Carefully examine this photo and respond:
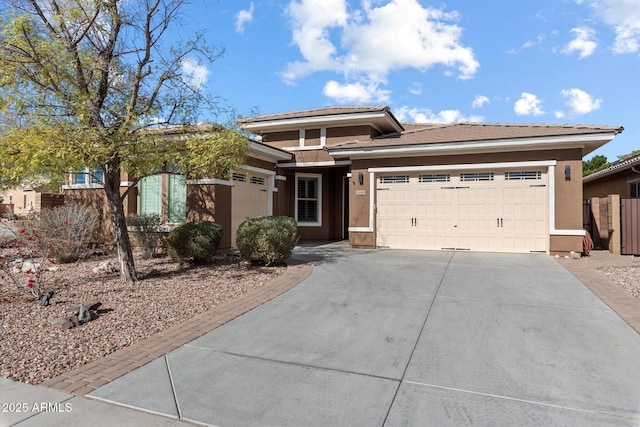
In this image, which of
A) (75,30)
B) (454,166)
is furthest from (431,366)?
(454,166)

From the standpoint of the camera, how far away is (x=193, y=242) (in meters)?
9.23

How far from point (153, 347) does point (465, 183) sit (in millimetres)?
10540

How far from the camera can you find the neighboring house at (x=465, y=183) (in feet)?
36.3

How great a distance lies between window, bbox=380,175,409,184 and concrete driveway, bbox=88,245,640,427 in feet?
21.4

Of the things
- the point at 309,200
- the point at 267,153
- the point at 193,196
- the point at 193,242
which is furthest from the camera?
the point at 309,200

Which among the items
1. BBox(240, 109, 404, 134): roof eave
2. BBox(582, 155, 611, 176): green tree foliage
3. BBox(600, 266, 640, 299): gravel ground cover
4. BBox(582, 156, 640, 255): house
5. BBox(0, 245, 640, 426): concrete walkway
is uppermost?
BBox(582, 155, 611, 176): green tree foliage

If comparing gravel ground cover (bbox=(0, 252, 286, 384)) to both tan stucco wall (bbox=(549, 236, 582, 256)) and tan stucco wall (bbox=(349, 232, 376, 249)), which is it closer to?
tan stucco wall (bbox=(349, 232, 376, 249))

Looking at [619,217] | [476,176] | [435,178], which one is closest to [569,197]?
[619,217]

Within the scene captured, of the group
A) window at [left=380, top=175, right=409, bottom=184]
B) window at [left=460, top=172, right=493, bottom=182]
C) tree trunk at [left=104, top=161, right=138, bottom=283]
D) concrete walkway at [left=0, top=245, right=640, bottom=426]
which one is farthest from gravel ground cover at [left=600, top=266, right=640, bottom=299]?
tree trunk at [left=104, top=161, right=138, bottom=283]

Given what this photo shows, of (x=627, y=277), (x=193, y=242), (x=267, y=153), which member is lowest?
(x=627, y=277)

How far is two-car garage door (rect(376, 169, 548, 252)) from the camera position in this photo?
37.9 ft

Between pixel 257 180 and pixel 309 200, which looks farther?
pixel 309 200

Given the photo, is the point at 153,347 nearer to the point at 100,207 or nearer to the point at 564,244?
the point at 100,207

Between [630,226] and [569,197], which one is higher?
[569,197]
